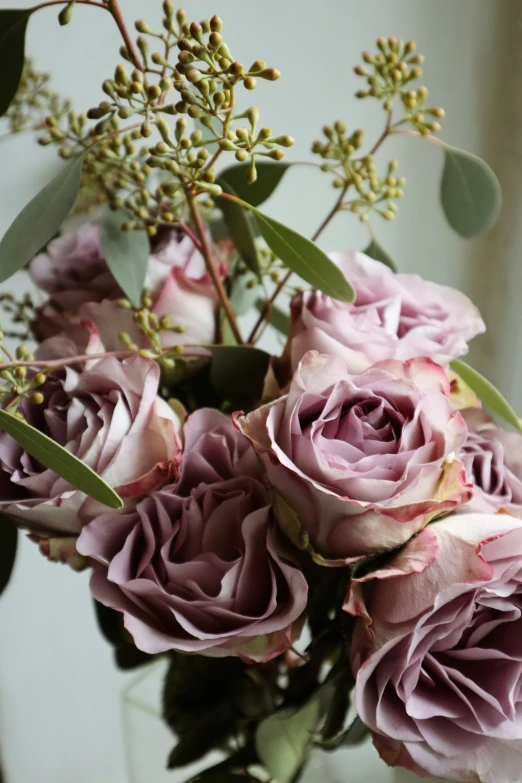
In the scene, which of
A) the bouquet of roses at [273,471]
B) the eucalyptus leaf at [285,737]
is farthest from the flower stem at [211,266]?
the eucalyptus leaf at [285,737]

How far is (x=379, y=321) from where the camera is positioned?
17.1 inches

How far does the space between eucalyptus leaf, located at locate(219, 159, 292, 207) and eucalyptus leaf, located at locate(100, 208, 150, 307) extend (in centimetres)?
9

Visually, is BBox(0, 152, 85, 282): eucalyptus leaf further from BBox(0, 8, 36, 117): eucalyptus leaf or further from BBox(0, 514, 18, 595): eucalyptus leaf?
BBox(0, 514, 18, 595): eucalyptus leaf

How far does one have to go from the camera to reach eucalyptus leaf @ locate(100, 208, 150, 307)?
1.60 feet

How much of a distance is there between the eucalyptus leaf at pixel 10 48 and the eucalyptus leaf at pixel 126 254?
0.10 m

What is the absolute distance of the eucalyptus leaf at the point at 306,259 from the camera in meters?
0.40

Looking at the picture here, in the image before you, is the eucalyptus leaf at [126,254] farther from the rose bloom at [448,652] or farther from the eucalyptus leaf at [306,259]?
the rose bloom at [448,652]

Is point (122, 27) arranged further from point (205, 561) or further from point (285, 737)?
point (285, 737)

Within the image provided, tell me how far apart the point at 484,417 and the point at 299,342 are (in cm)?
14

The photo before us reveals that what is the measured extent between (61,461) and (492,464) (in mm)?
252

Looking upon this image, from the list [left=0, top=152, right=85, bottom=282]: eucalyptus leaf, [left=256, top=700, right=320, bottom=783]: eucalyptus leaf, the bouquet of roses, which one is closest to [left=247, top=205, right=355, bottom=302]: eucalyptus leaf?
the bouquet of roses

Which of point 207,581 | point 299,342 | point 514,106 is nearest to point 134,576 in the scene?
point 207,581

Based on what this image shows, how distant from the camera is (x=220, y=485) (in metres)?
0.40

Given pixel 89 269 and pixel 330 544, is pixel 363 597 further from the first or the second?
pixel 89 269
